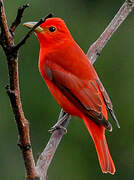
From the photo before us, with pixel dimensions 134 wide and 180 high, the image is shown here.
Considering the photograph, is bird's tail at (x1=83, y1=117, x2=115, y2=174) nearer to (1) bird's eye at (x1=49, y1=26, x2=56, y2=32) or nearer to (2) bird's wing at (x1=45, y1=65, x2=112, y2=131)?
(2) bird's wing at (x1=45, y1=65, x2=112, y2=131)

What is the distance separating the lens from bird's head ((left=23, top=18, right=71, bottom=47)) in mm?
4945

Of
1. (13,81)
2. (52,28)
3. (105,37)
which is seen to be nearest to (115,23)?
(105,37)

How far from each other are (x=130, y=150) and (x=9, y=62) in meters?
7.13

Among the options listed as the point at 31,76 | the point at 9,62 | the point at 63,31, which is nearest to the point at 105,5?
the point at 31,76

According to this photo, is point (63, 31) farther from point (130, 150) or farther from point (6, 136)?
point (130, 150)

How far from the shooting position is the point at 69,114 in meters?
4.72

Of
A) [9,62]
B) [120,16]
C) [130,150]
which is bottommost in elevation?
[130,150]

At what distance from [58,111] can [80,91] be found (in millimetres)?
3988

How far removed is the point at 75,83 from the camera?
4.70m

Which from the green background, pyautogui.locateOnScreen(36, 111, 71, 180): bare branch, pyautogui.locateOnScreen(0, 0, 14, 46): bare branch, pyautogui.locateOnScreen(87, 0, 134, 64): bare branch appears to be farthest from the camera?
the green background

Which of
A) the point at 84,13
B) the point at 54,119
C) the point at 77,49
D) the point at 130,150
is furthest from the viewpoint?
the point at 84,13

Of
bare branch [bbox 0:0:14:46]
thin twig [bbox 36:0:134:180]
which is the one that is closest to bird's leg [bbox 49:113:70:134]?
thin twig [bbox 36:0:134:180]

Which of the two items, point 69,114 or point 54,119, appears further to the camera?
point 54,119

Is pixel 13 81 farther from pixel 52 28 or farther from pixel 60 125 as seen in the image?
pixel 52 28
